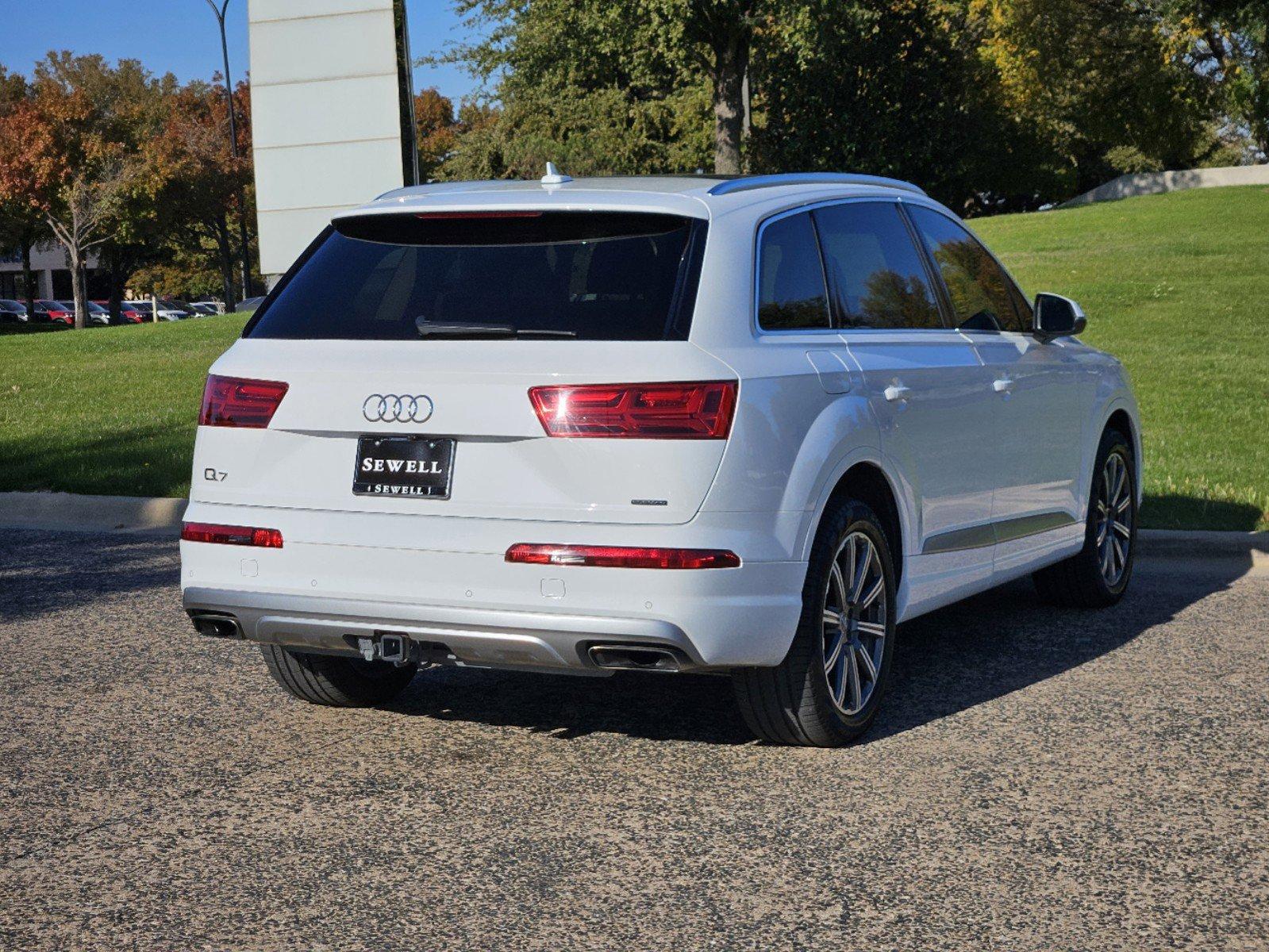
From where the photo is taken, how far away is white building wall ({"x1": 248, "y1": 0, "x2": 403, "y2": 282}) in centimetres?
1496

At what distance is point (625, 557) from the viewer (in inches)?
187

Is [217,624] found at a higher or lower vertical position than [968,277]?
lower

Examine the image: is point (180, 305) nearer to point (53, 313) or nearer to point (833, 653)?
point (53, 313)

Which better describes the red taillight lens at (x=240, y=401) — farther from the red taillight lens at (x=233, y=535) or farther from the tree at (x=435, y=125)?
the tree at (x=435, y=125)

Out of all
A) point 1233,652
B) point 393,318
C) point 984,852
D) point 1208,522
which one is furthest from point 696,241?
point 1208,522

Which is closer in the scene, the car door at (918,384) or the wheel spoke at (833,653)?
the wheel spoke at (833,653)

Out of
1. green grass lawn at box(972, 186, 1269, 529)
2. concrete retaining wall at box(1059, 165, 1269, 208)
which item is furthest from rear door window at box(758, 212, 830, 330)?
concrete retaining wall at box(1059, 165, 1269, 208)

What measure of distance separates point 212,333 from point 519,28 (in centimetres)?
1148

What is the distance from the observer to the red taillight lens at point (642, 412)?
475 centimetres

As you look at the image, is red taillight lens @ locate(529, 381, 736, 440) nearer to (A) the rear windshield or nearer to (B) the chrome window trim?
(A) the rear windshield

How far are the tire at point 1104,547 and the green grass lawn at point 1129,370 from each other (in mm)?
2001

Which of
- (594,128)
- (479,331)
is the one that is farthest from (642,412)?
(594,128)

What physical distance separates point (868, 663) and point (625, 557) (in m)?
1.32

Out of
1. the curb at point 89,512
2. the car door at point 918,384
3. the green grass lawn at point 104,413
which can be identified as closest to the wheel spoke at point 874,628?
the car door at point 918,384
